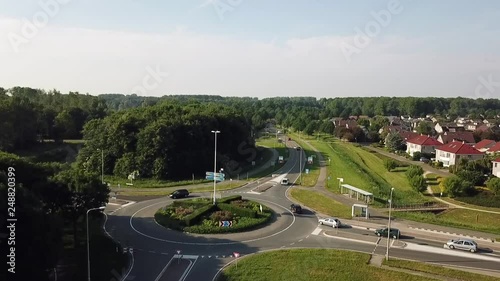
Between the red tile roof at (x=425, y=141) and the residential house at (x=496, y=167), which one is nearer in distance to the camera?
the residential house at (x=496, y=167)

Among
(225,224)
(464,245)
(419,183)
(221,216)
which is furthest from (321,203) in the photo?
(464,245)

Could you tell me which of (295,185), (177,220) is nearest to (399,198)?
(295,185)

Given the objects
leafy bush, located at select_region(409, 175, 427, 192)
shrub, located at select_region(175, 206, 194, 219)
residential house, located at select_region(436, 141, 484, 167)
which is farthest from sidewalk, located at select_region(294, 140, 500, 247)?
residential house, located at select_region(436, 141, 484, 167)

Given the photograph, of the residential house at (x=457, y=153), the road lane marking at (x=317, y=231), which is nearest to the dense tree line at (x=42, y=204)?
the road lane marking at (x=317, y=231)

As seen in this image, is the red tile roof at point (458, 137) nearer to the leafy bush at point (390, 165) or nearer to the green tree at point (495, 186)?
the leafy bush at point (390, 165)

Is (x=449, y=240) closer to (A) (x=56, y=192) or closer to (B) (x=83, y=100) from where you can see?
(A) (x=56, y=192)

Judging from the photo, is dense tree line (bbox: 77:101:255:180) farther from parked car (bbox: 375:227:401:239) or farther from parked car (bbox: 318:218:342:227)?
parked car (bbox: 375:227:401:239)
